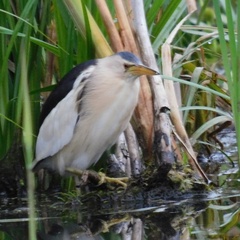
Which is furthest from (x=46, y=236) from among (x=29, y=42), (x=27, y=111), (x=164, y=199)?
(x=27, y=111)

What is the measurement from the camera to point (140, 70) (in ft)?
14.1

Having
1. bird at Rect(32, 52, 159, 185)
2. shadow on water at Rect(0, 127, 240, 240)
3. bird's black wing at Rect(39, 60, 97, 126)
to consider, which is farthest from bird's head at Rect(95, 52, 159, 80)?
shadow on water at Rect(0, 127, 240, 240)

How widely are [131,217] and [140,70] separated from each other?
0.72 metres

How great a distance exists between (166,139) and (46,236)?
876 mm

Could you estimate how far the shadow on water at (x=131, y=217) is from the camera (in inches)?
151

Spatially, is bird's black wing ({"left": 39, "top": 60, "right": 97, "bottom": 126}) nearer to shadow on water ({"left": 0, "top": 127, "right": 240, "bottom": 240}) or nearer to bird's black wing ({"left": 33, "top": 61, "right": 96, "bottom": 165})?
bird's black wing ({"left": 33, "top": 61, "right": 96, "bottom": 165})

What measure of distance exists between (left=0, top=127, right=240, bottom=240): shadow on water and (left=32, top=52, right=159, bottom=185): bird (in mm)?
238

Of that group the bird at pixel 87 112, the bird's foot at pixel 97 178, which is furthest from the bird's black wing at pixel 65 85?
the bird's foot at pixel 97 178

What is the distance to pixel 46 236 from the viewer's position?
3.91 m

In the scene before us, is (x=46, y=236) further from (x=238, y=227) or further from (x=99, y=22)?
(x=99, y=22)

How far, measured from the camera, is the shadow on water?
385 cm

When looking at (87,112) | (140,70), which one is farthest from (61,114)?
(140,70)

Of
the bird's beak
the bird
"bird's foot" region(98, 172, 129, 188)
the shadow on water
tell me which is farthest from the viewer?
"bird's foot" region(98, 172, 129, 188)

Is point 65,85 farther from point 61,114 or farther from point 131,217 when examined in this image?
point 131,217
